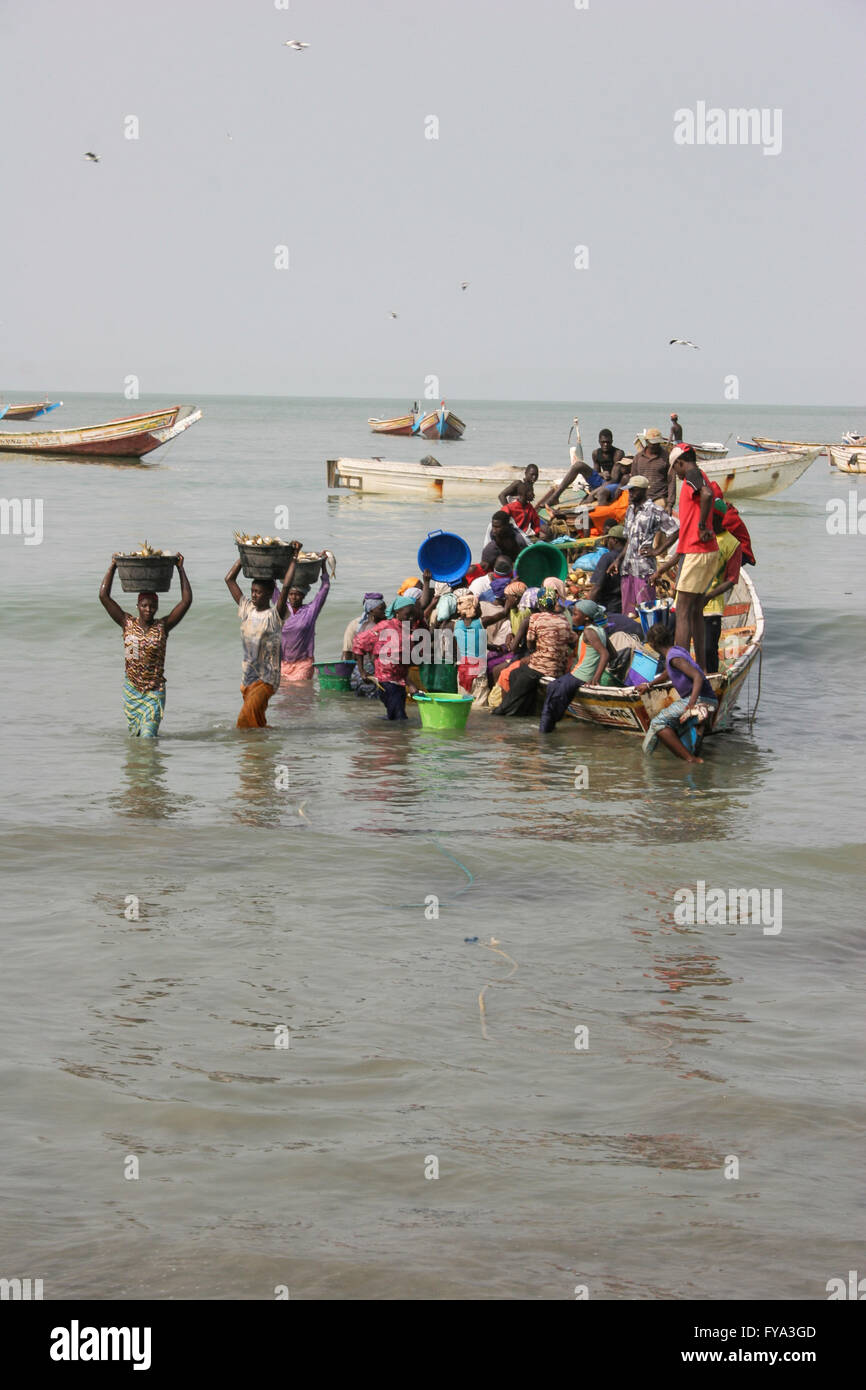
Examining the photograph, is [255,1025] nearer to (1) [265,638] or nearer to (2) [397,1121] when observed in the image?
(2) [397,1121]

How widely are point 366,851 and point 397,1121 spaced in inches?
143

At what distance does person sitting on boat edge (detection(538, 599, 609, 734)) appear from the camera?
1206 centimetres

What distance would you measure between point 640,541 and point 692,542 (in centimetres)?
165

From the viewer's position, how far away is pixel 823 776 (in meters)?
11.3

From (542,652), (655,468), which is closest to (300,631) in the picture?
(542,652)

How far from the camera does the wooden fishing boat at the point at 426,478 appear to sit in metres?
31.4

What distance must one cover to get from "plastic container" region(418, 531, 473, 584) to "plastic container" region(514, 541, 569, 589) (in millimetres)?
551

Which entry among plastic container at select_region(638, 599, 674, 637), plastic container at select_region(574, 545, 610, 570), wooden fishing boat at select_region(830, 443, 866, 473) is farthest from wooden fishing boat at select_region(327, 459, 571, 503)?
wooden fishing boat at select_region(830, 443, 866, 473)

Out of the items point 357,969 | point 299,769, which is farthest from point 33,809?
point 357,969

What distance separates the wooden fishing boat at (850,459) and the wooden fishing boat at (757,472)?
58.0 ft

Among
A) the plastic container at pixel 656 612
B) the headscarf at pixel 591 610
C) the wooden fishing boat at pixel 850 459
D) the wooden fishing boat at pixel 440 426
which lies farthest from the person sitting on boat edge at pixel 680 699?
the wooden fishing boat at pixel 440 426

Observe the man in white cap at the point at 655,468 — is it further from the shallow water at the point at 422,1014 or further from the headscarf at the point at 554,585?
the shallow water at the point at 422,1014

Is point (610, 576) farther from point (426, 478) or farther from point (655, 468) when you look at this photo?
point (426, 478)

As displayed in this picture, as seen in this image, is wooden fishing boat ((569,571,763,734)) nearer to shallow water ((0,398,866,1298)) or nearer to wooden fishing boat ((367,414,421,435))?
shallow water ((0,398,866,1298))
